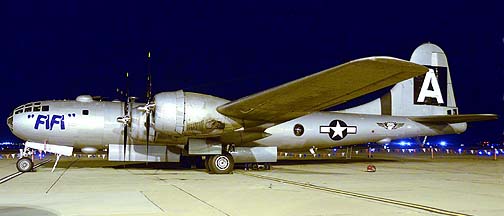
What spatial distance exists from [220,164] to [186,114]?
7.91ft

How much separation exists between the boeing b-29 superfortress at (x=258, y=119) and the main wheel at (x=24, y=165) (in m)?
0.03

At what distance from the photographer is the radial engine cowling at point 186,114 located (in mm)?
16656

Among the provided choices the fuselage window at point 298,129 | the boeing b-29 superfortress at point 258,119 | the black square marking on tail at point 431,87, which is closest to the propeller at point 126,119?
the boeing b-29 superfortress at point 258,119

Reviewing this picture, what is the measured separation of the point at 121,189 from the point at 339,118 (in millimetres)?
11874

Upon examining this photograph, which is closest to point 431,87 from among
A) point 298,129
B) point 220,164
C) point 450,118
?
point 450,118

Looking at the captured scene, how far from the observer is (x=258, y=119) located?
1764 cm

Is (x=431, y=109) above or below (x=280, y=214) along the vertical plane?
above

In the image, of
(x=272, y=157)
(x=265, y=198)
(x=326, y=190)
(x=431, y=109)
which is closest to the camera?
(x=265, y=198)

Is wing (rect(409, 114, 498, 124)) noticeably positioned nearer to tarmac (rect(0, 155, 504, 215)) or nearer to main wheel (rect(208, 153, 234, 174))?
tarmac (rect(0, 155, 504, 215))

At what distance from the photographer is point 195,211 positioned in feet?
28.1

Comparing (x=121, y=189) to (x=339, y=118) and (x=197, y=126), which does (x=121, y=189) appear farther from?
(x=339, y=118)

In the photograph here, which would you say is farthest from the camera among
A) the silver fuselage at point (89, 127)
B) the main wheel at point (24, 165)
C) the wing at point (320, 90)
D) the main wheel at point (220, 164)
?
the silver fuselage at point (89, 127)

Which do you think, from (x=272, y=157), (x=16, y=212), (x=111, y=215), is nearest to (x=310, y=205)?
(x=111, y=215)

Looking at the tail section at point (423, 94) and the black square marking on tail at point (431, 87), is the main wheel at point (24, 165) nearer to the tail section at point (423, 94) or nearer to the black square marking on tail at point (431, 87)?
the tail section at point (423, 94)
